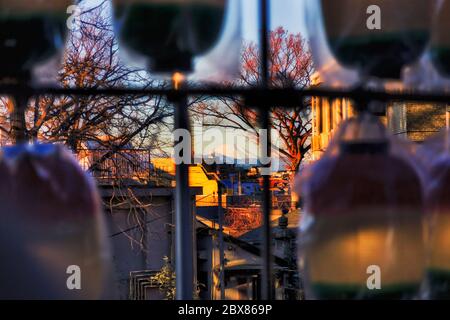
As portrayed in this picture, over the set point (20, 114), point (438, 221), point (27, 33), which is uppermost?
point (27, 33)

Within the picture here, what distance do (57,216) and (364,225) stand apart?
462mm

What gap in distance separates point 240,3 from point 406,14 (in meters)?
0.28

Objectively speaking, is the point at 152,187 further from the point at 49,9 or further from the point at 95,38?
the point at 49,9

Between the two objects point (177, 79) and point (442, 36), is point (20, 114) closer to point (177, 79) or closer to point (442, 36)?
point (177, 79)

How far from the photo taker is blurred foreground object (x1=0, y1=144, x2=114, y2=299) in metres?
0.93

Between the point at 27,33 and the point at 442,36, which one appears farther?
the point at 442,36

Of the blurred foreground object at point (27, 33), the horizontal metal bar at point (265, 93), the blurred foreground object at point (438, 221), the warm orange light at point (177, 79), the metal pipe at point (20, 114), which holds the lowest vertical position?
the blurred foreground object at point (438, 221)

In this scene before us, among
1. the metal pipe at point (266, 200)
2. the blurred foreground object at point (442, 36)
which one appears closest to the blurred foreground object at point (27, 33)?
the metal pipe at point (266, 200)

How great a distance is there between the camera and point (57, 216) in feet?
3.06

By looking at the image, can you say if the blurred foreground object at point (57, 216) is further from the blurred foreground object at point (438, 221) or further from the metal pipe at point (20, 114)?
the blurred foreground object at point (438, 221)

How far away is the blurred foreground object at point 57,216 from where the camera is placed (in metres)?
0.93

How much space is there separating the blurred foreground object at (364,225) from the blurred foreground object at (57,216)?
0.33 m

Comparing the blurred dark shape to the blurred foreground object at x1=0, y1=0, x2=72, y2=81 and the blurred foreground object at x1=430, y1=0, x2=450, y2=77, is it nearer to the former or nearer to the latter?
the blurred foreground object at x1=430, y1=0, x2=450, y2=77

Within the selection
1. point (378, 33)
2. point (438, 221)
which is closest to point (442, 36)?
point (378, 33)
